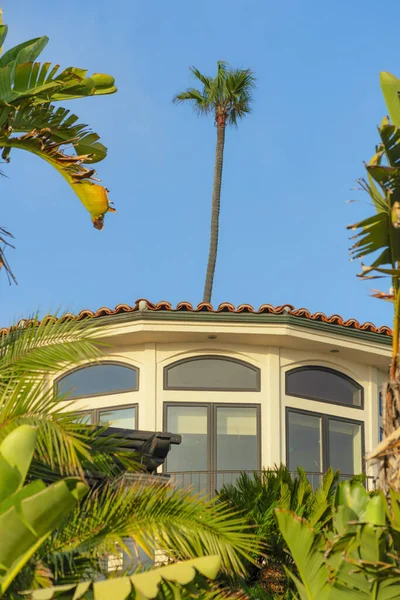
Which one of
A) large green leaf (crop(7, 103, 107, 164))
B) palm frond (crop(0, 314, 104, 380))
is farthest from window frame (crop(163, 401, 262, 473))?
palm frond (crop(0, 314, 104, 380))

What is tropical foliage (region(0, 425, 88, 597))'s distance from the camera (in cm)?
655

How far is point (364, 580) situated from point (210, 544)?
1469 mm

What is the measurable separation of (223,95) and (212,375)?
2086 centimetres

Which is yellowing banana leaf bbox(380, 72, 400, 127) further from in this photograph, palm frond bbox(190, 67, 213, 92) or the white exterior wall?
palm frond bbox(190, 67, 213, 92)

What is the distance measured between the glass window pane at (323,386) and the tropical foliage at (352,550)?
9725 millimetres

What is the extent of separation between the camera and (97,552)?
8.03 m

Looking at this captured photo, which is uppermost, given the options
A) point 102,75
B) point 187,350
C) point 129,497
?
point 102,75

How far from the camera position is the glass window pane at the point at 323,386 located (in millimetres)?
19172

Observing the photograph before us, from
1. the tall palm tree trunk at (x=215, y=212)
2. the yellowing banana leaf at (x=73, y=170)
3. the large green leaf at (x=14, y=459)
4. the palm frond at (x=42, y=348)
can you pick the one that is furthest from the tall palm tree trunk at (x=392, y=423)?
the tall palm tree trunk at (x=215, y=212)

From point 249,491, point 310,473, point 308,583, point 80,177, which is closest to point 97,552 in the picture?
point 308,583

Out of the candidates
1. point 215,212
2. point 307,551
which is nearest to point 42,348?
point 307,551

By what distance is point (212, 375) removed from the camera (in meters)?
18.9

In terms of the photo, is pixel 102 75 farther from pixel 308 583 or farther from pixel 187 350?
pixel 187 350

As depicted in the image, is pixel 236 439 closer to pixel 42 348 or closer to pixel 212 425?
pixel 212 425
